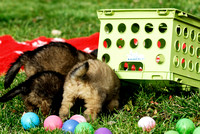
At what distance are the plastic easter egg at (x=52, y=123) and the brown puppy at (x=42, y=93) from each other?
389mm

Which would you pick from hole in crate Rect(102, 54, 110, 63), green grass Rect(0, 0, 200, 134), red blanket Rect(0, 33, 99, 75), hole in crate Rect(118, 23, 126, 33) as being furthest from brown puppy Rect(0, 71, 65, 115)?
red blanket Rect(0, 33, 99, 75)

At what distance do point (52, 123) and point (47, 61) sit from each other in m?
1.20

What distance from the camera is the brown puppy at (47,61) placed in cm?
468

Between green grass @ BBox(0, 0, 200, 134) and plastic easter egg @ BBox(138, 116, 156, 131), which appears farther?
green grass @ BBox(0, 0, 200, 134)

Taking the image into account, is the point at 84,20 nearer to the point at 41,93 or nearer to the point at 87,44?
the point at 87,44

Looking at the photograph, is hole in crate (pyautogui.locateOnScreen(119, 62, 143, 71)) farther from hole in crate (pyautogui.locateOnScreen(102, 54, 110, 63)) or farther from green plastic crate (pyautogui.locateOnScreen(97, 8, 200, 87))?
hole in crate (pyautogui.locateOnScreen(102, 54, 110, 63))

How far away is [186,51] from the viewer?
4.43 meters

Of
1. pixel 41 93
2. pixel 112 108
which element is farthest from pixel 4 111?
pixel 112 108

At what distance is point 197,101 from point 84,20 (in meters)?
5.15

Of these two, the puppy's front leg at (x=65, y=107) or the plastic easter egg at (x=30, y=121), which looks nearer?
the plastic easter egg at (x=30, y=121)

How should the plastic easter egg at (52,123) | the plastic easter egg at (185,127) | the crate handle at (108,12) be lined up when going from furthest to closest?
the crate handle at (108,12) < the plastic easter egg at (52,123) < the plastic easter egg at (185,127)

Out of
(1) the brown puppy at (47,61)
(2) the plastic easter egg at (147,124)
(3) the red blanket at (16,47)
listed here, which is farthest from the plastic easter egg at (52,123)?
(3) the red blanket at (16,47)

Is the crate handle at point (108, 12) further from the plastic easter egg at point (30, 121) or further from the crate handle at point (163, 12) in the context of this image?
the plastic easter egg at point (30, 121)

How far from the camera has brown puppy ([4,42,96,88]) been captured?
15.4ft
